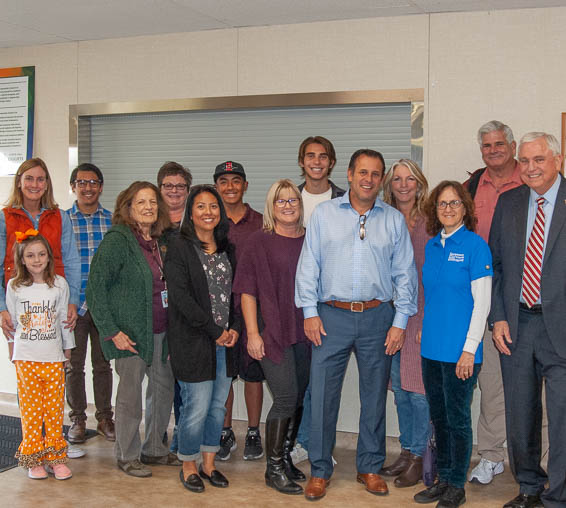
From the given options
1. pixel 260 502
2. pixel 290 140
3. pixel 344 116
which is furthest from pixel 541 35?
pixel 260 502

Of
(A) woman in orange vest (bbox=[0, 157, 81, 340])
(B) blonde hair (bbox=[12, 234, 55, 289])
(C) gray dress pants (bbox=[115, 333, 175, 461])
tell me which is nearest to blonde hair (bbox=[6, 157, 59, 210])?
(A) woman in orange vest (bbox=[0, 157, 81, 340])

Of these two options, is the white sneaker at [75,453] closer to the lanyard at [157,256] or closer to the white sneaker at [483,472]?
the lanyard at [157,256]

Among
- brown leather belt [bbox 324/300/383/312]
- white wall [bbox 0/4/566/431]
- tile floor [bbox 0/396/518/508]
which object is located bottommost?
tile floor [bbox 0/396/518/508]

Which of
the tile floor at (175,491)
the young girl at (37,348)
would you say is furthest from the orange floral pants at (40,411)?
the tile floor at (175,491)

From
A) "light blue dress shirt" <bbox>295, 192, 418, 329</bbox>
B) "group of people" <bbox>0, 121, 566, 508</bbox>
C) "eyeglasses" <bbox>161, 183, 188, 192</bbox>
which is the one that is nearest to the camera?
"group of people" <bbox>0, 121, 566, 508</bbox>

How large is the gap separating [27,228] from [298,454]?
6.75ft

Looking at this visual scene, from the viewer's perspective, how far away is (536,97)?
4.00 m

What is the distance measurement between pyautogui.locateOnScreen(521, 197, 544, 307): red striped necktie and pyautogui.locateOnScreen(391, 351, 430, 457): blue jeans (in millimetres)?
789

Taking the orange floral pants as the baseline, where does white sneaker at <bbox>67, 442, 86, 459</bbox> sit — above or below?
below

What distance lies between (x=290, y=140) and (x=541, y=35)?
5.61 ft

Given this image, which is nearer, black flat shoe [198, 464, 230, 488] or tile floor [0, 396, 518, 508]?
tile floor [0, 396, 518, 508]

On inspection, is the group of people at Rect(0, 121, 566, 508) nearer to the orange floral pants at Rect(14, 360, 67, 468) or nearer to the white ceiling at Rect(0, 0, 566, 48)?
the orange floral pants at Rect(14, 360, 67, 468)

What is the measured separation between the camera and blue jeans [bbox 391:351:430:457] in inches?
138

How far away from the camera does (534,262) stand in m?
3.07
